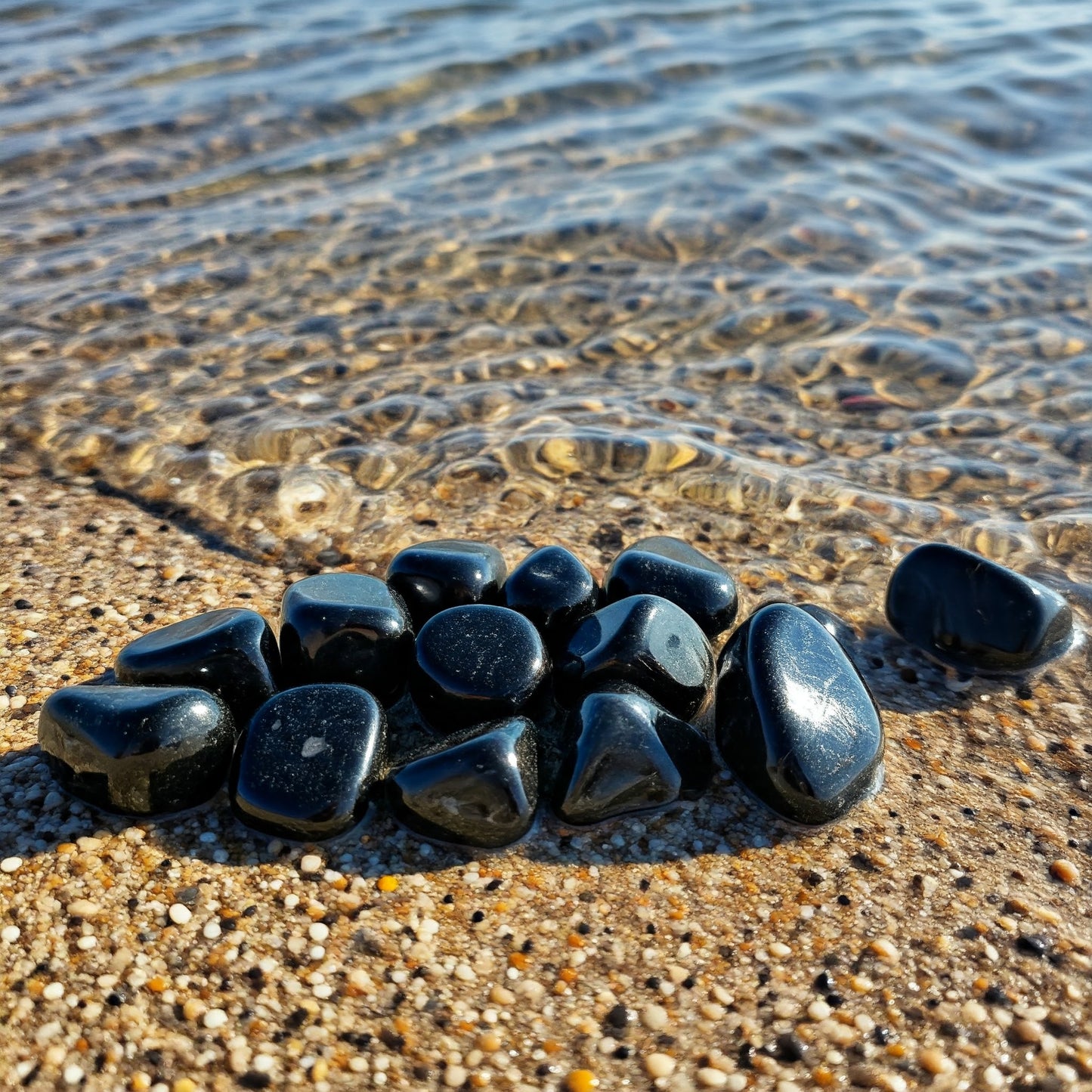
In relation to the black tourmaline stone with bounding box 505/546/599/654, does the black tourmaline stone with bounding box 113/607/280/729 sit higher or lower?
higher

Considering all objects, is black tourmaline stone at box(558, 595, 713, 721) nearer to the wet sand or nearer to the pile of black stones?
the pile of black stones

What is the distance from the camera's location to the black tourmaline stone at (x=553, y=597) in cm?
268

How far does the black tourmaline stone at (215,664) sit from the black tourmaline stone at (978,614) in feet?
5.96

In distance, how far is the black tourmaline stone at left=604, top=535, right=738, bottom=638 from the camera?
2.75 meters

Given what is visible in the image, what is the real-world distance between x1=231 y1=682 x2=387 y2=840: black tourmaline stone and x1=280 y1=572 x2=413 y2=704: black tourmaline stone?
208 mm

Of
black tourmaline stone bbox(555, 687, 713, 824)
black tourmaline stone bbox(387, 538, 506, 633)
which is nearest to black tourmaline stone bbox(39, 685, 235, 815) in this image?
black tourmaline stone bbox(387, 538, 506, 633)

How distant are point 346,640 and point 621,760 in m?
0.74

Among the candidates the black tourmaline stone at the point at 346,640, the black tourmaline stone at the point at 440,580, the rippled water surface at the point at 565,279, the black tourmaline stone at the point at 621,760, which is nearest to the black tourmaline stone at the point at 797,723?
the black tourmaline stone at the point at 621,760

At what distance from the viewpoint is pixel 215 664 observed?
2.40 m

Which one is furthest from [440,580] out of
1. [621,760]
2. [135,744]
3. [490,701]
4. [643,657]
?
[135,744]

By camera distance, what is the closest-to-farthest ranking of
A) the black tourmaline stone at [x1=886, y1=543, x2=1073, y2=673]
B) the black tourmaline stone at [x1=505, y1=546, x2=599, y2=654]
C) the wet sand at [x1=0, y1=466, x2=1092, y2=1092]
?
the wet sand at [x1=0, y1=466, x2=1092, y2=1092]
the black tourmaline stone at [x1=505, y1=546, x2=599, y2=654]
the black tourmaline stone at [x1=886, y1=543, x2=1073, y2=673]

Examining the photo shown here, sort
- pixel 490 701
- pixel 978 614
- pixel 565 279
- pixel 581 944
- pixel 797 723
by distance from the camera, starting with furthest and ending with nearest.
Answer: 1. pixel 565 279
2. pixel 978 614
3. pixel 490 701
4. pixel 797 723
5. pixel 581 944

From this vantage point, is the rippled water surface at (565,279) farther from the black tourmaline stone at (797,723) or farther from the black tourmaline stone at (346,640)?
the black tourmaline stone at (797,723)

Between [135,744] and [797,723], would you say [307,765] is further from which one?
[797,723]
